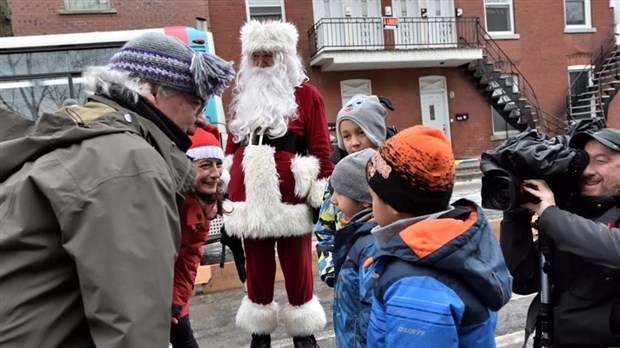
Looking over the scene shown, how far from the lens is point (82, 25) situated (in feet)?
45.2

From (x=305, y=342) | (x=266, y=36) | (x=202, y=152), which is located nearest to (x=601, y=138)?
(x=202, y=152)

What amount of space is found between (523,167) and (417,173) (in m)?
0.73

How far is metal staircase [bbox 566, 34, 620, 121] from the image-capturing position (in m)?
17.4

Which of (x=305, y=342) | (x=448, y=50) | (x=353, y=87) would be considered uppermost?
(x=448, y=50)

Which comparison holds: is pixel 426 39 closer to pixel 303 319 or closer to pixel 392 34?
pixel 392 34

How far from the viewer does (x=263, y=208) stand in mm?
3441

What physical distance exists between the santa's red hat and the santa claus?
1.27 ft

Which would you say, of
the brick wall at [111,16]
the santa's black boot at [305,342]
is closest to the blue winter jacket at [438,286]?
the santa's black boot at [305,342]

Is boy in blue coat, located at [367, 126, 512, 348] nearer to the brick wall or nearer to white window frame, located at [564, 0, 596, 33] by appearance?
the brick wall

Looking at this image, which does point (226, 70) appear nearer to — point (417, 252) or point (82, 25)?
point (417, 252)

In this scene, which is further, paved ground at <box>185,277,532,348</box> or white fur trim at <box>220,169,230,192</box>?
paved ground at <box>185,277,532,348</box>

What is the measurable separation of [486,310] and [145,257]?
1.05 meters

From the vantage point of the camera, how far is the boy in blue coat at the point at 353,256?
6.44 ft

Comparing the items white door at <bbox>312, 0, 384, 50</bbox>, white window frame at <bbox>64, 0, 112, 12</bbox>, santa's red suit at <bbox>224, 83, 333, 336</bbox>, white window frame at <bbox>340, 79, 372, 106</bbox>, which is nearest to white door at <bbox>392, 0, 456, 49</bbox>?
white door at <bbox>312, 0, 384, 50</bbox>
